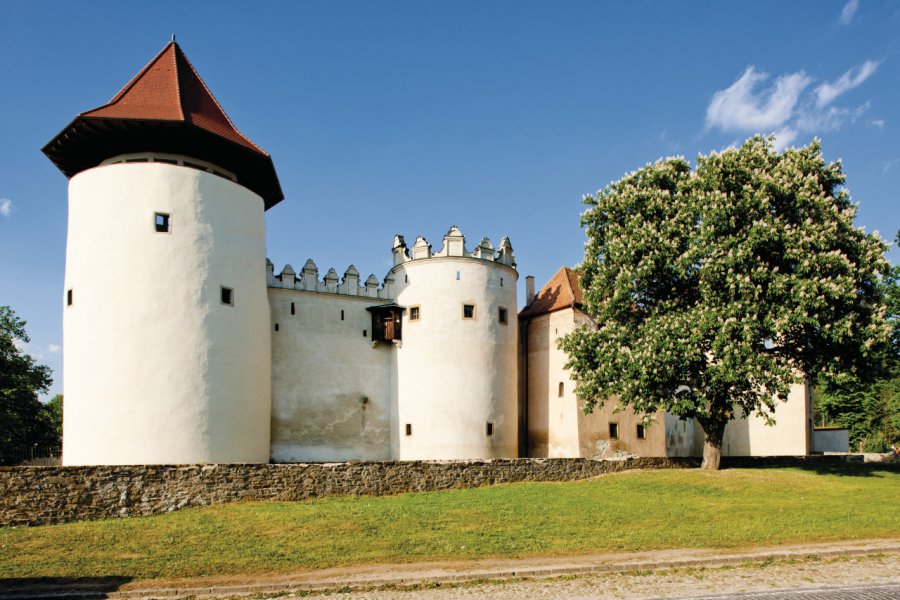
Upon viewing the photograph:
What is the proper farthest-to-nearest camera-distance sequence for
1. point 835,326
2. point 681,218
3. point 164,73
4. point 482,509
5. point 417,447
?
point 417,447
point 164,73
point 681,218
point 835,326
point 482,509

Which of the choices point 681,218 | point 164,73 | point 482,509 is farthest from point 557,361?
point 164,73

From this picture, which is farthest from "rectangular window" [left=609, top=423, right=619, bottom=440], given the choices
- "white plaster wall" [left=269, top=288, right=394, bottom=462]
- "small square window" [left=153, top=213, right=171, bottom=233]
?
"small square window" [left=153, top=213, right=171, bottom=233]

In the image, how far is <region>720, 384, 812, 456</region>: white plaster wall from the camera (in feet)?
118

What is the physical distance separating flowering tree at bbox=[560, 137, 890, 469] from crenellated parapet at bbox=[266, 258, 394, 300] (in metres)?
9.82

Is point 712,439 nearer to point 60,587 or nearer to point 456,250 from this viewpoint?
point 456,250

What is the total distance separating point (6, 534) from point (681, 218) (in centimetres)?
2165

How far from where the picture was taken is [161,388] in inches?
870

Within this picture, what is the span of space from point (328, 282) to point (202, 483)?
1368 cm

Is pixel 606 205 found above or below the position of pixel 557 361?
above

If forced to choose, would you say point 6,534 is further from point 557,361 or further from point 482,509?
point 557,361

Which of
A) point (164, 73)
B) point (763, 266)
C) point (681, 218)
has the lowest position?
point (763, 266)

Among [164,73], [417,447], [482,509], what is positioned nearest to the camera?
[482,509]

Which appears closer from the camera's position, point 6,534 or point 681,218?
point 6,534

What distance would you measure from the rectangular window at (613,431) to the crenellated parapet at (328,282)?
1159 cm
